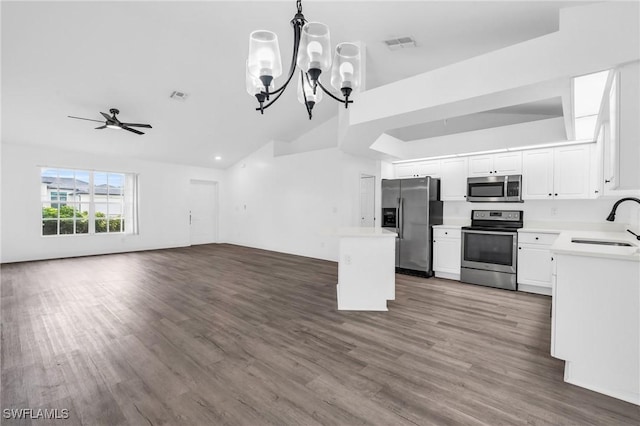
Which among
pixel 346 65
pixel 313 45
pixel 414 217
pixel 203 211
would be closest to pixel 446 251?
pixel 414 217

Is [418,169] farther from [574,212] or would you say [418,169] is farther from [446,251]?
[574,212]

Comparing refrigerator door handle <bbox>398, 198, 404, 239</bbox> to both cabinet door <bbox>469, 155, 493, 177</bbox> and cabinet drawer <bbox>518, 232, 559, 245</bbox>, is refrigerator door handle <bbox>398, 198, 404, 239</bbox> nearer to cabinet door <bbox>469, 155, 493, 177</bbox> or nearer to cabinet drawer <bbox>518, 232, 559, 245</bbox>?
cabinet door <bbox>469, 155, 493, 177</bbox>

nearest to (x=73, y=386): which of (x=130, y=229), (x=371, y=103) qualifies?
(x=371, y=103)

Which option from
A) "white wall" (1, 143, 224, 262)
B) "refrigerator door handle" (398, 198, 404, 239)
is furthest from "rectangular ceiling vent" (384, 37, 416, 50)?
"white wall" (1, 143, 224, 262)

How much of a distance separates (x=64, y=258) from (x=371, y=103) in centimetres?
751

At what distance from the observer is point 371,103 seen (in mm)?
3422

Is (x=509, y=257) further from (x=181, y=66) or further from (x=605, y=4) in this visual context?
(x=181, y=66)

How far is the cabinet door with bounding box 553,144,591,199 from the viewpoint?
4008 millimetres

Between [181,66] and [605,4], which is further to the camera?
[181,66]

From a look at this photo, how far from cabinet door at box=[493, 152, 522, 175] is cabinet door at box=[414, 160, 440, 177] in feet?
3.01

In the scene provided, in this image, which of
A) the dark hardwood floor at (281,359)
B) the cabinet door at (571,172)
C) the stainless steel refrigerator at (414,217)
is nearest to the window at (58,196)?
the dark hardwood floor at (281,359)

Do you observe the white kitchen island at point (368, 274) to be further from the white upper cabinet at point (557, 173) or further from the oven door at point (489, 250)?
the white upper cabinet at point (557, 173)

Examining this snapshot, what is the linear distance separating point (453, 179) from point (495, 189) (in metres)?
0.69

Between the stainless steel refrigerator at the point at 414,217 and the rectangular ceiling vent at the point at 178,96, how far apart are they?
3935 millimetres
